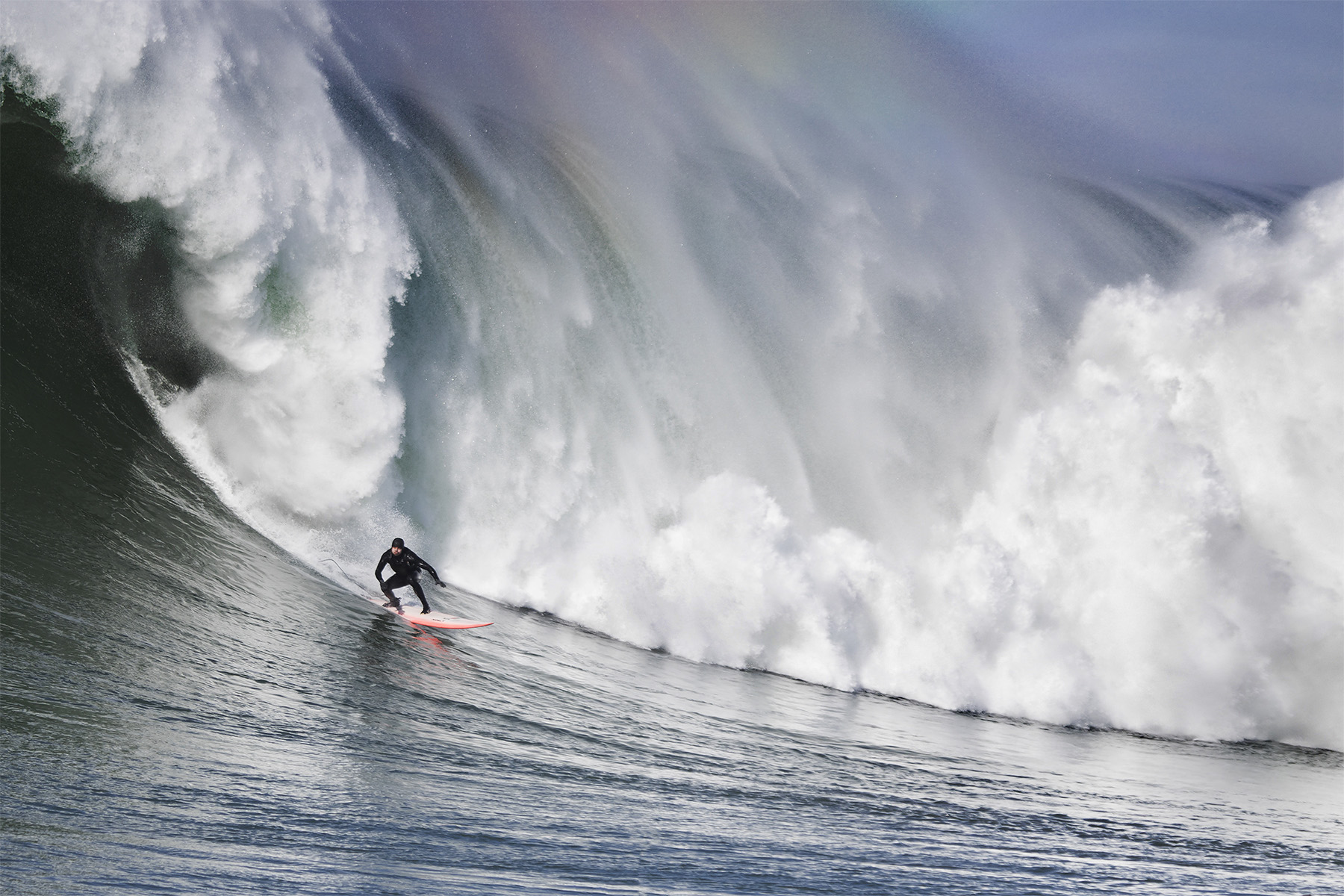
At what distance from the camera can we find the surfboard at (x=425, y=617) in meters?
8.60

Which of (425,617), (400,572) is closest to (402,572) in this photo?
(400,572)

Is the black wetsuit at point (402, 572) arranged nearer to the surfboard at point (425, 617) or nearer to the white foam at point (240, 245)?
the surfboard at point (425, 617)

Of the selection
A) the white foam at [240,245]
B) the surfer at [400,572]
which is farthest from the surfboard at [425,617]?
the white foam at [240,245]

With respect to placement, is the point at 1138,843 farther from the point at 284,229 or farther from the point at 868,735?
the point at 284,229

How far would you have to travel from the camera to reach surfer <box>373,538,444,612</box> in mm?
8656

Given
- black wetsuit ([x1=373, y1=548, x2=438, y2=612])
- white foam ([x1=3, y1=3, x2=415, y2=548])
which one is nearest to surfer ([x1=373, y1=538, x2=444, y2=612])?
black wetsuit ([x1=373, y1=548, x2=438, y2=612])

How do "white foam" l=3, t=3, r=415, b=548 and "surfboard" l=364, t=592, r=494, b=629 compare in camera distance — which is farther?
"white foam" l=3, t=3, r=415, b=548

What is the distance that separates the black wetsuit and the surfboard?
7cm

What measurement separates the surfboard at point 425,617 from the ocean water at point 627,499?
0.69 feet

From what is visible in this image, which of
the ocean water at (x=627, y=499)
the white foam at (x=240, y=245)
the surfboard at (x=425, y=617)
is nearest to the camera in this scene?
the ocean water at (x=627, y=499)

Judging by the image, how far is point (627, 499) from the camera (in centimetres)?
1224

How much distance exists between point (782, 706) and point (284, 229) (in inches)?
267

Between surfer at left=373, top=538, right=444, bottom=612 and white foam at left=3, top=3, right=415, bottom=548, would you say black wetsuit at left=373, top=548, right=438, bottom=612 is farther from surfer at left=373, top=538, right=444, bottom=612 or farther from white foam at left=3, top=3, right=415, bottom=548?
white foam at left=3, top=3, right=415, bottom=548

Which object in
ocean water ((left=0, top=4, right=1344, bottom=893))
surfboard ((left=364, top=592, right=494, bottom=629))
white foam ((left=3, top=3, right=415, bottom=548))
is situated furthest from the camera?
white foam ((left=3, top=3, right=415, bottom=548))
